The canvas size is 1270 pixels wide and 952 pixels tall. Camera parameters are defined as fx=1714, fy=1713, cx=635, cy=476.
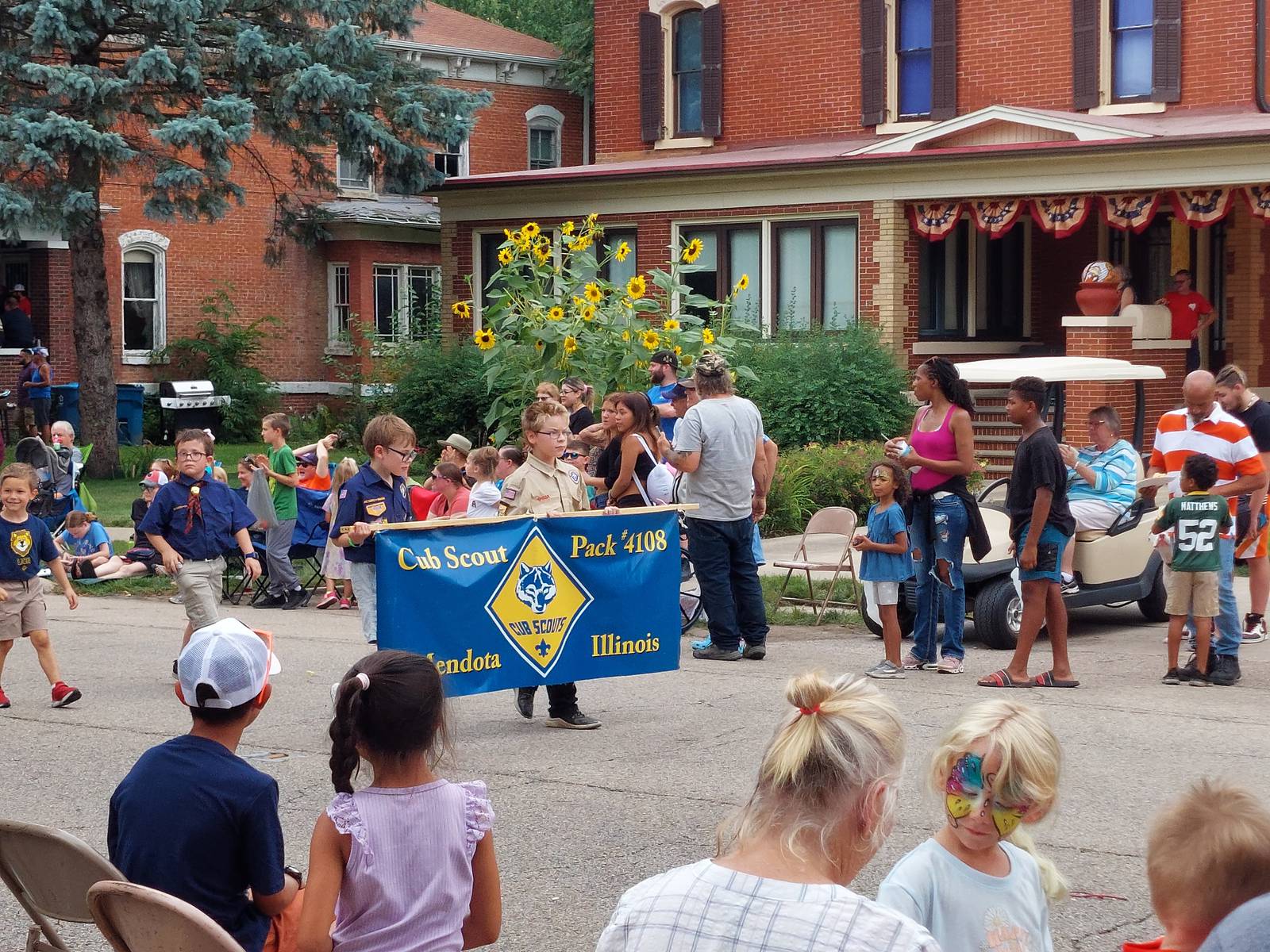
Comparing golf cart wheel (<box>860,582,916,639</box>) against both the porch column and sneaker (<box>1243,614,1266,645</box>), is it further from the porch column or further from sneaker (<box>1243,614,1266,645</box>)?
the porch column

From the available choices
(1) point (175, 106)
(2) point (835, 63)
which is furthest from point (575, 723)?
(2) point (835, 63)

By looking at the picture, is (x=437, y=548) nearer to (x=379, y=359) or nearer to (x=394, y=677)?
(x=394, y=677)

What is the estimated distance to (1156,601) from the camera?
13.0m

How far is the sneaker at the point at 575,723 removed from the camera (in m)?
9.48

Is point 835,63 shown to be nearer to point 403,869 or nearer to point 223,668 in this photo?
point 223,668

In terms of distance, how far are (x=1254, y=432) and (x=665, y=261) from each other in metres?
15.7

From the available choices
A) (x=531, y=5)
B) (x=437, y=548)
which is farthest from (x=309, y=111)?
(x=531, y=5)

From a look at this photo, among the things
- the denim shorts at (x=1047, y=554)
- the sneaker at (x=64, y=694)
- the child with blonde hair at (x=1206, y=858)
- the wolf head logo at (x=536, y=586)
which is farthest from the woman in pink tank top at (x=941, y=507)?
the child with blonde hair at (x=1206, y=858)

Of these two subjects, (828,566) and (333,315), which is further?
(333,315)

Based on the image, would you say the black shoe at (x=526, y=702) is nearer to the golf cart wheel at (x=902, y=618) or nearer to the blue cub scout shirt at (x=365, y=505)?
the blue cub scout shirt at (x=365, y=505)

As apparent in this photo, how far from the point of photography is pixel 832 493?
19.1 metres

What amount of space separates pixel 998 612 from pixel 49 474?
33.4ft

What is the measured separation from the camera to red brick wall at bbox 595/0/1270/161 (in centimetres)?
2544

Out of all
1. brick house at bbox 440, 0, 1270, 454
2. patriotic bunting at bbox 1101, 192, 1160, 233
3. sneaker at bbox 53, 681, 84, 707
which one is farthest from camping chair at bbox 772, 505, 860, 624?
patriotic bunting at bbox 1101, 192, 1160, 233
